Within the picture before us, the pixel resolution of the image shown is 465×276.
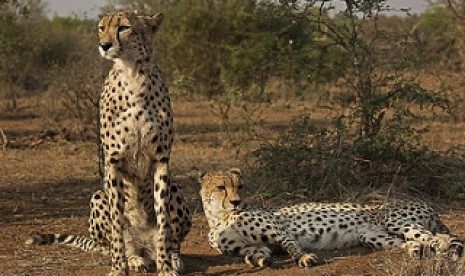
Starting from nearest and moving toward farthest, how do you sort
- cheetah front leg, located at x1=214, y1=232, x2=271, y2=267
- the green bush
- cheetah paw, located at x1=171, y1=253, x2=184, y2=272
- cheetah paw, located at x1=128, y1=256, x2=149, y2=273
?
cheetah paw, located at x1=171, y1=253, x2=184, y2=272 → cheetah paw, located at x1=128, y1=256, x2=149, y2=273 → cheetah front leg, located at x1=214, y1=232, x2=271, y2=267 → the green bush

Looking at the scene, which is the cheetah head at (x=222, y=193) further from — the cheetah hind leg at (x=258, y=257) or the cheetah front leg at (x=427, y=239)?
the cheetah front leg at (x=427, y=239)

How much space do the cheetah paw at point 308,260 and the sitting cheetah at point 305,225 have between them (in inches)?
4.6

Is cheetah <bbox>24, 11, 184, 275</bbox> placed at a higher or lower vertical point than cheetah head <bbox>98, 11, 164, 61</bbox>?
lower

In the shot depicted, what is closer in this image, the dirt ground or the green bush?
the dirt ground

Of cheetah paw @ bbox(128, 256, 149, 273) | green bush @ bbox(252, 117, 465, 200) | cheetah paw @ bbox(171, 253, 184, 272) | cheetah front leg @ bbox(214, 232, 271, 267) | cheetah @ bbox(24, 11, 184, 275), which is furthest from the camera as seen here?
green bush @ bbox(252, 117, 465, 200)

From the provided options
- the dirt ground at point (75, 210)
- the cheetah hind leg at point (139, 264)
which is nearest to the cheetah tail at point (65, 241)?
the dirt ground at point (75, 210)

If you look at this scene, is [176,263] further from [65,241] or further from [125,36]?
[125,36]

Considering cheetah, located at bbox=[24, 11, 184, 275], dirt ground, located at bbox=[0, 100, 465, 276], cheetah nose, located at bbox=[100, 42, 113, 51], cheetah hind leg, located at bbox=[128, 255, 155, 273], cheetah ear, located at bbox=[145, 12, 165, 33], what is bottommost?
dirt ground, located at bbox=[0, 100, 465, 276]

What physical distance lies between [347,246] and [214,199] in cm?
96

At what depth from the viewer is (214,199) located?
517cm

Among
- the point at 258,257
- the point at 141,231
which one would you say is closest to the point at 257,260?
the point at 258,257

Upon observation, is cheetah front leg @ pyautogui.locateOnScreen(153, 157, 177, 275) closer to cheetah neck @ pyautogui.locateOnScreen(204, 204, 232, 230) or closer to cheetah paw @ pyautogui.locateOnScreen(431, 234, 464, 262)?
cheetah neck @ pyautogui.locateOnScreen(204, 204, 232, 230)

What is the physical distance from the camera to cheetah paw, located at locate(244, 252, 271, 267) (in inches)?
185

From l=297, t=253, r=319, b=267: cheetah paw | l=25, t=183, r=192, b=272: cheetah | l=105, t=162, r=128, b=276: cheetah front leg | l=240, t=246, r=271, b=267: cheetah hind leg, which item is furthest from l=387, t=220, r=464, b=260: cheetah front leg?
l=105, t=162, r=128, b=276: cheetah front leg
